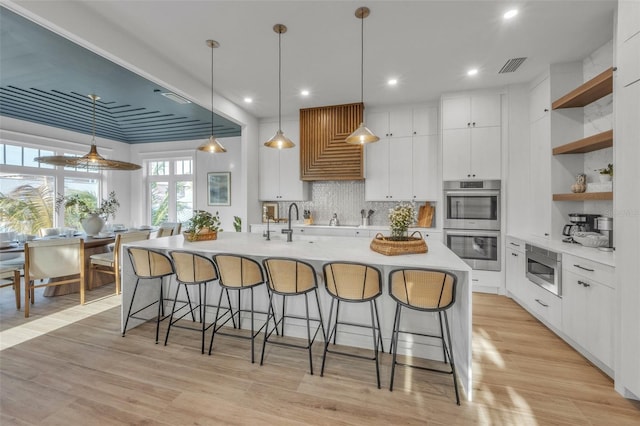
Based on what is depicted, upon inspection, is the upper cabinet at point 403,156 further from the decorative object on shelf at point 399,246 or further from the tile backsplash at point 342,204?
the decorative object on shelf at point 399,246

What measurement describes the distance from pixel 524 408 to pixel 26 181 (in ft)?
26.3

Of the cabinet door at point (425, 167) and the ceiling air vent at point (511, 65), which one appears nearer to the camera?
the ceiling air vent at point (511, 65)

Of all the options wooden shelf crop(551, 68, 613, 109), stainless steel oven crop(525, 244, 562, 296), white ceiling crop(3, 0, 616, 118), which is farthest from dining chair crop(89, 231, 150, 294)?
wooden shelf crop(551, 68, 613, 109)

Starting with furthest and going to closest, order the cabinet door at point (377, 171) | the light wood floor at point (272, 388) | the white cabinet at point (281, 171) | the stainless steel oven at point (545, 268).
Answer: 1. the white cabinet at point (281, 171)
2. the cabinet door at point (377, 171)
3. the stainless steel oven at point (545, 268)
4. the light wood floor at point (272, 388)

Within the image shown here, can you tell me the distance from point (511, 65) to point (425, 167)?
1658mm

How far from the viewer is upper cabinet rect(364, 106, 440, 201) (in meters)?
4.36

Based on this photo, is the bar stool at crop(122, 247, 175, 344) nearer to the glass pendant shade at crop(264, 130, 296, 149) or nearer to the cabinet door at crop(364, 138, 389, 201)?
the glass pendant shade at crop(264, 130, 296, 149)

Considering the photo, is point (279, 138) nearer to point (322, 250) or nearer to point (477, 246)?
point (322, 250)

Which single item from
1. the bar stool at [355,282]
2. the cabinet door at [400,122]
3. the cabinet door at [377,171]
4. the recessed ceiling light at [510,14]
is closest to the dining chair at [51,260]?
the bar stool at [355,282]

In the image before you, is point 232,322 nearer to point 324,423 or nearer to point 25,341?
point 324,423

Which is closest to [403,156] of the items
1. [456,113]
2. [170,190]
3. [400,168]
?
[400,168]

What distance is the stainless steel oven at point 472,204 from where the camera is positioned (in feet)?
12.5

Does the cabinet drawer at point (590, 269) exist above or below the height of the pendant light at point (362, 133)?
below

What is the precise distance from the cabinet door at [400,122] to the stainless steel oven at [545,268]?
7.89 ft
